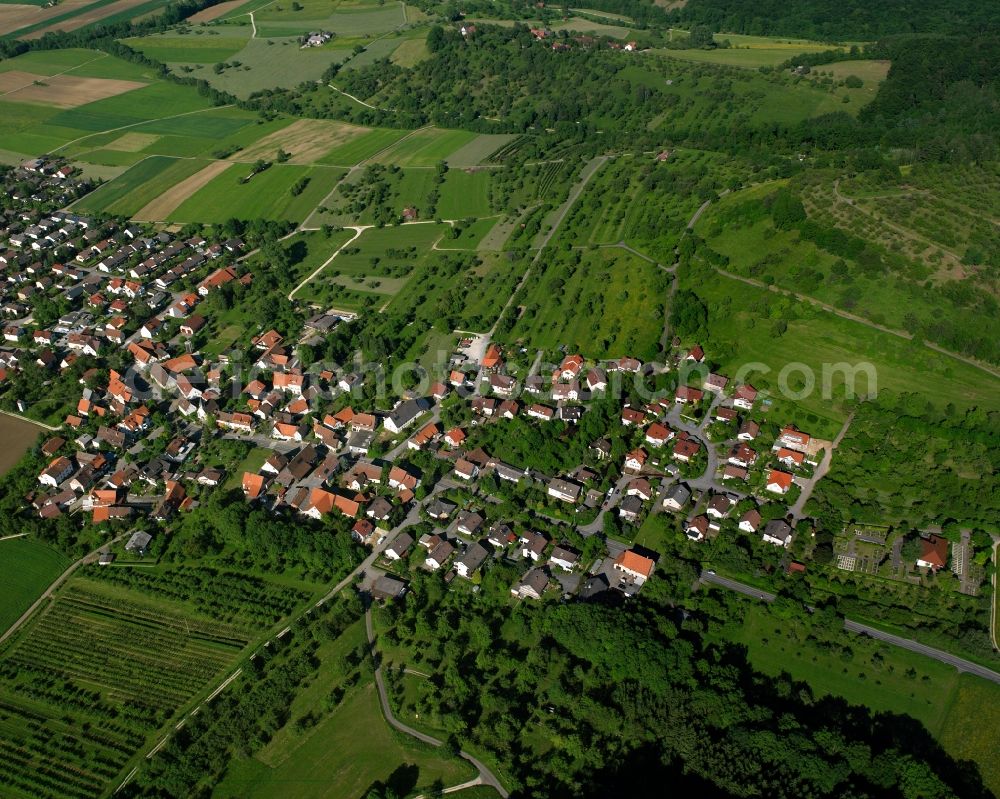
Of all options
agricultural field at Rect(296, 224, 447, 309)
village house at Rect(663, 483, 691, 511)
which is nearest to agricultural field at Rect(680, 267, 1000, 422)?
village house at Rect(663, 483, 691, 511)

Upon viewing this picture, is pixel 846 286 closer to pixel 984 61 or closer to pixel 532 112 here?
pixel 532 112

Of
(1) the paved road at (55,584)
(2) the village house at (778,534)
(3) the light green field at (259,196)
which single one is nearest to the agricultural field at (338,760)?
(1) the paved road at (55,584)

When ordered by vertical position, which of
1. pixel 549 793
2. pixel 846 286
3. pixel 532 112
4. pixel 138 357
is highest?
pixel 532 112

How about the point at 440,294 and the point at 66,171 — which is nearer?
the point at 440,294

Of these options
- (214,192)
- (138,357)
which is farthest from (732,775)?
(214,192)

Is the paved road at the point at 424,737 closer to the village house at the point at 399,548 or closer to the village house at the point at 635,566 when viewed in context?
the village house at the point at 399,548

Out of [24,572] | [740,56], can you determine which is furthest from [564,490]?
[740,56]
